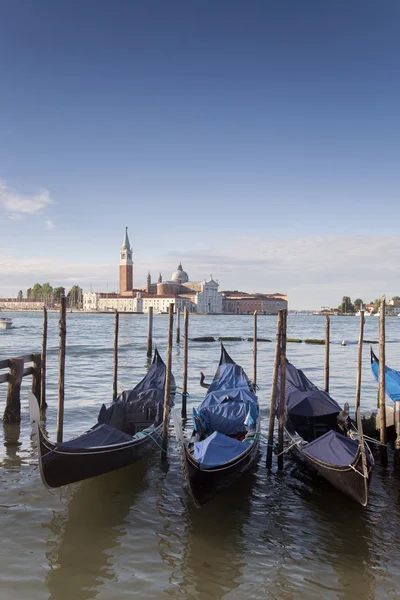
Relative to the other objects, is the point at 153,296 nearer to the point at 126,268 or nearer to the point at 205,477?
the point at 126,268

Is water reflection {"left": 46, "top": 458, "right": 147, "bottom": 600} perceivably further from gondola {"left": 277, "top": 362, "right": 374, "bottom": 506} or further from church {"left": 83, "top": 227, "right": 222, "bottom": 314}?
church {"left": 83, "top": 227, "right": 222, "bottom": 314}

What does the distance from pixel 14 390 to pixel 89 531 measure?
3.37 m

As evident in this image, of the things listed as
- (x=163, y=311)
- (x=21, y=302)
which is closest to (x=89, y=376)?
(x=163, y=311)

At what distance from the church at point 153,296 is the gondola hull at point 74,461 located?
80968mm

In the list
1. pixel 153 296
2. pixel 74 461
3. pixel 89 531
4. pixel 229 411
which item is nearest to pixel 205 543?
pixel 89 531

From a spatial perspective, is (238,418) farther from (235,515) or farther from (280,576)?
(280,576)

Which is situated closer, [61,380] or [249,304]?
[61,380]

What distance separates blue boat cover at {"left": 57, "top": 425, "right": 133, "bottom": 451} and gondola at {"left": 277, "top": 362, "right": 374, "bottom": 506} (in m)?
1.88

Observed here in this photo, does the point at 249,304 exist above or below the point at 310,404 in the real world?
above

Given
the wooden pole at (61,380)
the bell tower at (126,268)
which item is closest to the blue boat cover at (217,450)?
the wooden pole at (61,380)

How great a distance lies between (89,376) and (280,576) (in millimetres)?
9971

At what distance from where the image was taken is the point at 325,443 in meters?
5.07

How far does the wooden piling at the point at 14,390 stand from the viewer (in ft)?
22.4

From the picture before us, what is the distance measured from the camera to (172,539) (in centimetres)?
396
